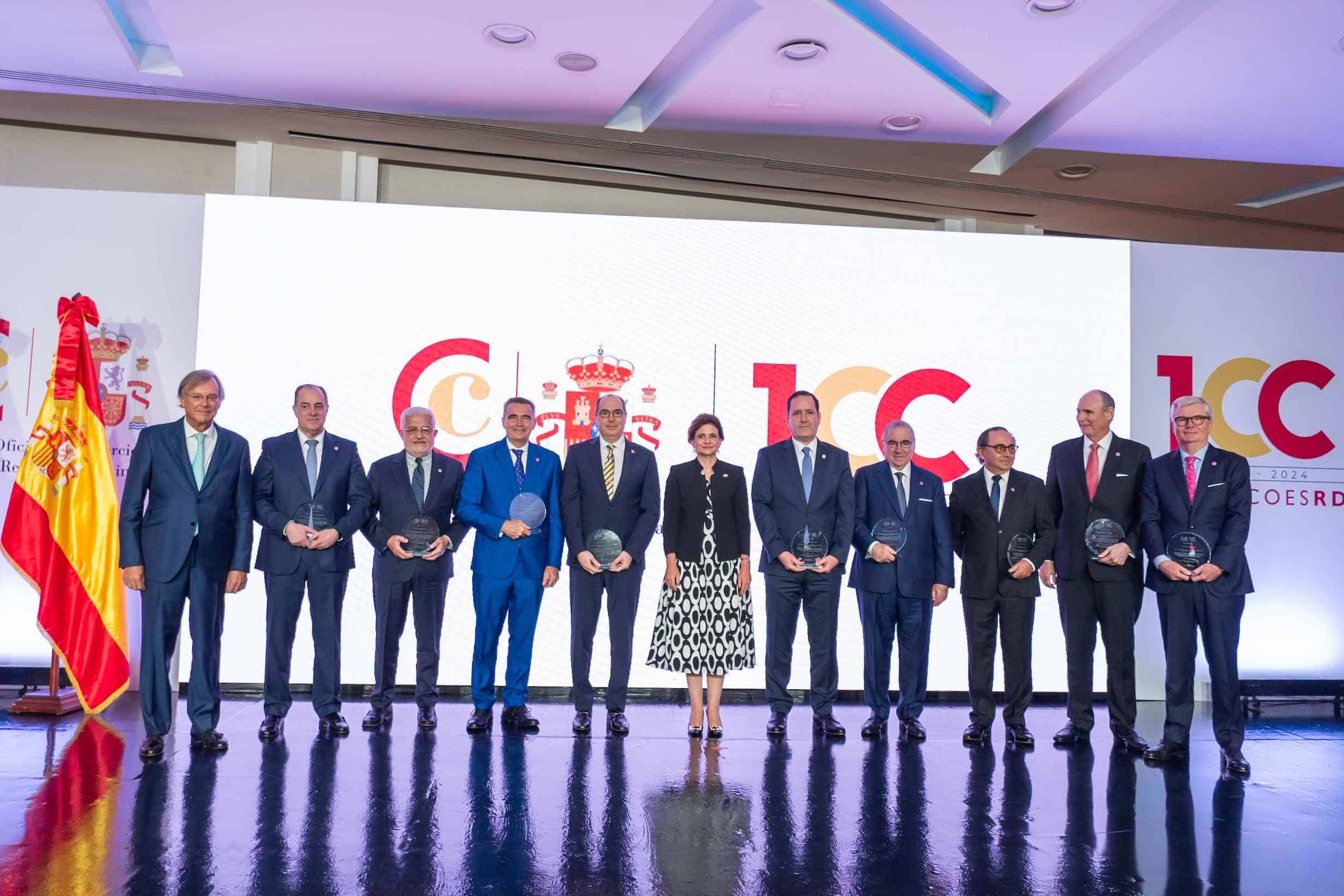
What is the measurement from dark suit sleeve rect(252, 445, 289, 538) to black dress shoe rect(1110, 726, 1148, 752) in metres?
4.13

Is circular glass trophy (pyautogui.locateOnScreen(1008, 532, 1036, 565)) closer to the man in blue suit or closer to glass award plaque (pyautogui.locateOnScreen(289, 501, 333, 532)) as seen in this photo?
the man in blue suit

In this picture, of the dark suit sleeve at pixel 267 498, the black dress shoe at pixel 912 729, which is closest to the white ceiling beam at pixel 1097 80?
the black dress shoe at pixel 912 729

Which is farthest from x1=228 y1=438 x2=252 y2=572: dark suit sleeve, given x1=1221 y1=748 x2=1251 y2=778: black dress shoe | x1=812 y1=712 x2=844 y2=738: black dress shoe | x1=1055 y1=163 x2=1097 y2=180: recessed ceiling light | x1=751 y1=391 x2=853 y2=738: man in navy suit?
x1=1055 y1=163 x2=1097 y2=180: recessed ceiling light

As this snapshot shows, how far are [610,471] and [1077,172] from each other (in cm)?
483

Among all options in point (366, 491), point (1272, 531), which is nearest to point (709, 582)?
point (366, 491)

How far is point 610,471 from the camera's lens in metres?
5.20

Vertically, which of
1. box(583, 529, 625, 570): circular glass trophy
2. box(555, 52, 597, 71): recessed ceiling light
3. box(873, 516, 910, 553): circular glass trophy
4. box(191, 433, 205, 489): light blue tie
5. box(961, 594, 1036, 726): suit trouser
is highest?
box(555, 52, 597, 71): recessed ceiling light

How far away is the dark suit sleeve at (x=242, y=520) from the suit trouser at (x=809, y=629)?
2.43 metres

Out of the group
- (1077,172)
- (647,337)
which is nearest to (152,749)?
(647,337)

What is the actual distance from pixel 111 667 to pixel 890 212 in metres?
6.78

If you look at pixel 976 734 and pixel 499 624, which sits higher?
pixel 499 624

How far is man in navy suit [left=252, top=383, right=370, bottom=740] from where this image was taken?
16.0 ft

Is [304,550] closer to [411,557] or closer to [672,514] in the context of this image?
[411,557]

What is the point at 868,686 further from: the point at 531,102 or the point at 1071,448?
the point at 531,102
